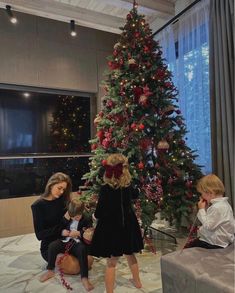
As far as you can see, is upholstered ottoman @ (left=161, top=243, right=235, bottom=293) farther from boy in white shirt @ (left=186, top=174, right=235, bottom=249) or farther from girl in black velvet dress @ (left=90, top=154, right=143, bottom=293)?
girl in black velvet dress @ (left=90, top=154, right=143, bottom=293)

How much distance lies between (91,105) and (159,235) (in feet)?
7.90

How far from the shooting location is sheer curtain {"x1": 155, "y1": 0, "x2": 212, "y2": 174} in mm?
3402

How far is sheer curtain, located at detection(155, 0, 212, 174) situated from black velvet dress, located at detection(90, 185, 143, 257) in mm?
1546

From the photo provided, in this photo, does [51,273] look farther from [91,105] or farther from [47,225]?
[91,105]

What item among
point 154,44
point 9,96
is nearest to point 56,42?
point 9,96

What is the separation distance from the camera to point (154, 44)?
3.24 m

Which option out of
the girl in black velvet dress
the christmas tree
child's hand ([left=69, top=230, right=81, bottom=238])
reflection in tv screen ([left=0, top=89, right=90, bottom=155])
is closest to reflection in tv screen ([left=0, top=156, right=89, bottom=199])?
reflection in tv screen ([left=0, top=89, right=90, bottom=155])

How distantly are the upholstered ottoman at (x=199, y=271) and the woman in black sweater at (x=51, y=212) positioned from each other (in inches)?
47.6

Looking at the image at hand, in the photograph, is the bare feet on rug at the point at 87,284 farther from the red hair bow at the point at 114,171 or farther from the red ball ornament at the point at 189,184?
the red ball ornament at the point at 189,184

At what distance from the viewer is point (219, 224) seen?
2.05 m

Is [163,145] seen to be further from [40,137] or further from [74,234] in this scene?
[40,137]

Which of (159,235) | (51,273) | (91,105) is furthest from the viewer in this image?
(91,105)

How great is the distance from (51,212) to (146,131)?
4.47 ft

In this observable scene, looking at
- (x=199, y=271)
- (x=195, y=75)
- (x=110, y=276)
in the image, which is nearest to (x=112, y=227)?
(x=110, y=276)
